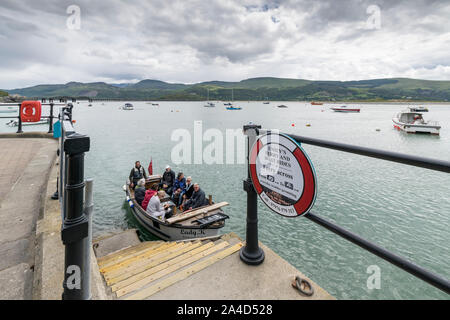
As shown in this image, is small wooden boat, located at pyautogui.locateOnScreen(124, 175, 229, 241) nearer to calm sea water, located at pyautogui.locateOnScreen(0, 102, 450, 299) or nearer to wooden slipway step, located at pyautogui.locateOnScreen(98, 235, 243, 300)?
calm sea water, located at pyautogui.locateOnScreen(0, 102, 450, 299)

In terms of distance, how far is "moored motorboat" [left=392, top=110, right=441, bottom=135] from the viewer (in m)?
40.9

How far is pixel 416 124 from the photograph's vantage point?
41594mm

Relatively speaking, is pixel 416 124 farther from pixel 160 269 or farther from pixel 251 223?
pixel 160 269

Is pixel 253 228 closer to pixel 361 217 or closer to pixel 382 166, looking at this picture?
pixel 361 217

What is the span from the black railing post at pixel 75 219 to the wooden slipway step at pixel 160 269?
3.18ft

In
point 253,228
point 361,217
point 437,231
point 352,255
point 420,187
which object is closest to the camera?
point 253,228

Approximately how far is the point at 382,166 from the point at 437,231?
1152cm

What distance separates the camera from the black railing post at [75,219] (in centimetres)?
176

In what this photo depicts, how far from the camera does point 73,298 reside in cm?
211

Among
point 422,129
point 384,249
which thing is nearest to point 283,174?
point 384,249

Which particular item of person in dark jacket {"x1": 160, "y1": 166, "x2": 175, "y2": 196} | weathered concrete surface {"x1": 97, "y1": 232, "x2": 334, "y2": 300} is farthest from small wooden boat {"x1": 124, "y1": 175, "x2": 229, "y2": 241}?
weathered concrete surface {"x1": 97, "y1": 232, "x2": 334, "y2": 300}

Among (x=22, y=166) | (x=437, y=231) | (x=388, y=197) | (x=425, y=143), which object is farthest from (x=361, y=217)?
(x=425, y=143)

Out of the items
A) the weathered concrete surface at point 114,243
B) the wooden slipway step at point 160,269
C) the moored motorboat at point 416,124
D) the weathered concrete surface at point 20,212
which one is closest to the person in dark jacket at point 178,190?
the weathered concrete surface at point 114,243

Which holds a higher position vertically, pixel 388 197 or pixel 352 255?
pixel 388 197
